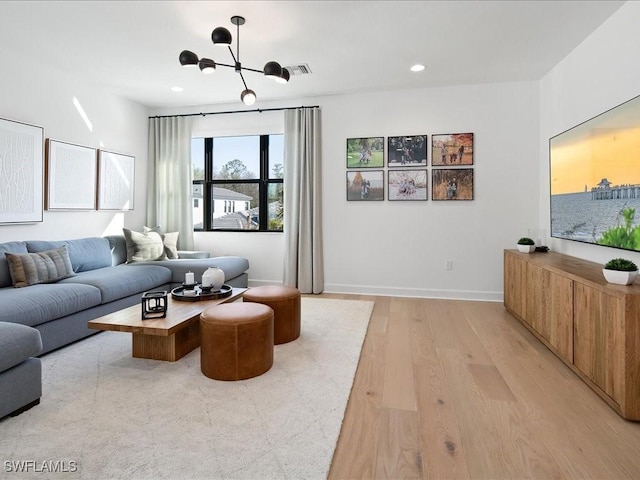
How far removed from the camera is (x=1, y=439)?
171 cm

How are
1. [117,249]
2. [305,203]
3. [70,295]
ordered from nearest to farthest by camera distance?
[70,295], [117,249], [305,203]

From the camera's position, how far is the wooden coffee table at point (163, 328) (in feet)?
7.79

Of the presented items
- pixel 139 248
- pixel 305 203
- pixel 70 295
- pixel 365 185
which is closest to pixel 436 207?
pixel 365 185

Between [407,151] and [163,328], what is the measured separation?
370 cm

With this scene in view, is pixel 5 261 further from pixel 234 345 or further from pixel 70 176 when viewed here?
pixel 234 345

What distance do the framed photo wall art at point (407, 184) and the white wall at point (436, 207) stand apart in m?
0.12

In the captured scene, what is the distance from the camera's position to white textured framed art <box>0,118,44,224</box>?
11.3 ft

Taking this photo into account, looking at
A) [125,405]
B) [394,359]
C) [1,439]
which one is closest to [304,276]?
[394,359]

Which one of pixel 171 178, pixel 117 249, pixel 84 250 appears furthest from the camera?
pixel 171 178

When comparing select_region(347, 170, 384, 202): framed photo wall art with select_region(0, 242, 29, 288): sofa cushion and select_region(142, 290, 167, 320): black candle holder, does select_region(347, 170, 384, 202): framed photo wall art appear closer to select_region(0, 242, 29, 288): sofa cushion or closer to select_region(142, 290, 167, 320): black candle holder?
select_region(142, 290, 167, 320): black candle holder

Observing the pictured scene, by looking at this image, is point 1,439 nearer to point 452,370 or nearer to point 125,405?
point 125,405

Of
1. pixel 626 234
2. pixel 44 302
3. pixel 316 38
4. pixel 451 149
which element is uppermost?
pixel 316 38

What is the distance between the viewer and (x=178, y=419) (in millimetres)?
1897

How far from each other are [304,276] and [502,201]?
2767 millimetres
